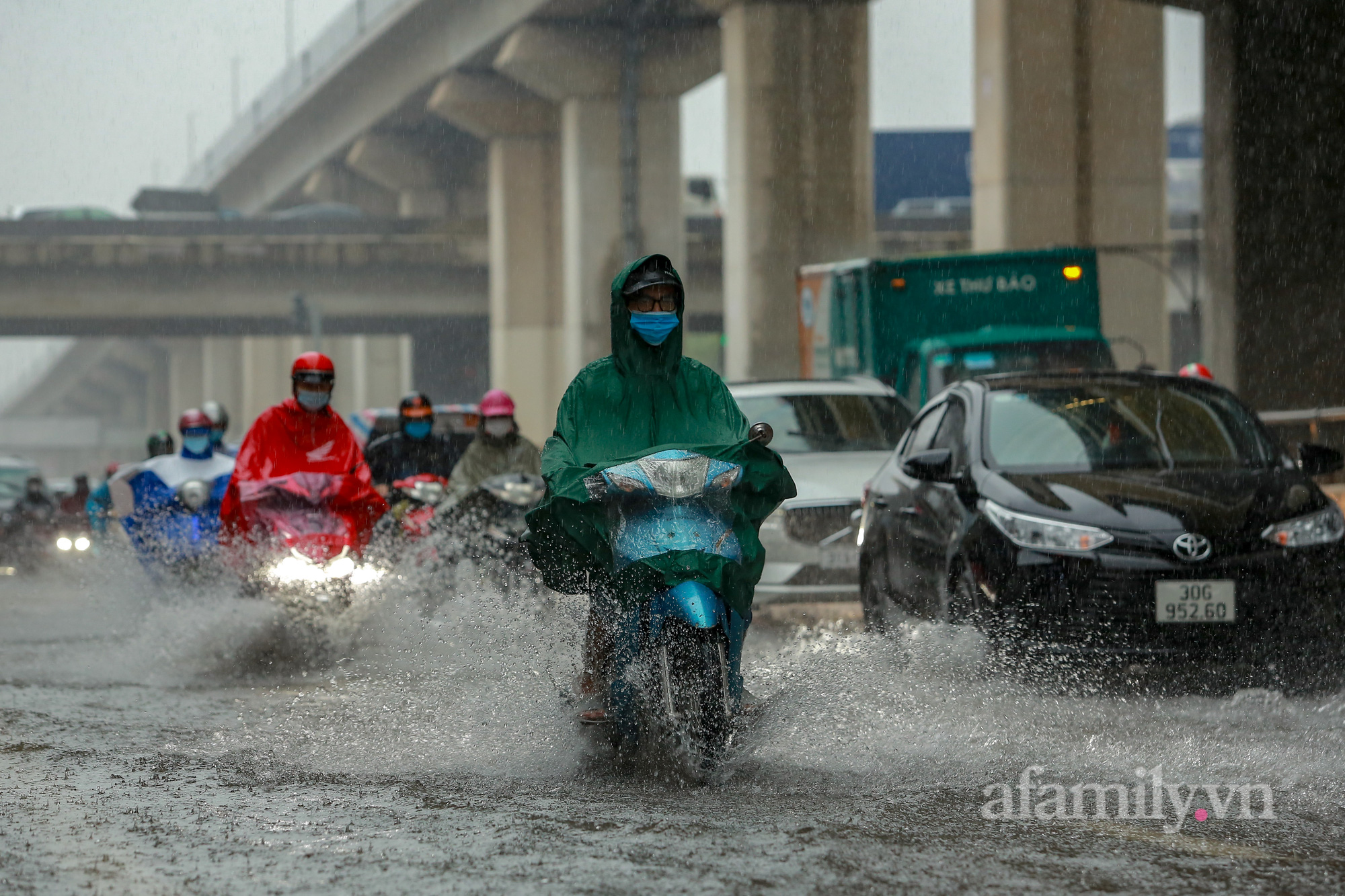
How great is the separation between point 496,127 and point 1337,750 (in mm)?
43921

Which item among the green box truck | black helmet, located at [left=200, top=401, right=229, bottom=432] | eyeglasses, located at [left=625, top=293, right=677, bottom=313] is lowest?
black helmet, located at [left=200, top=401, right=229, bottom=432]

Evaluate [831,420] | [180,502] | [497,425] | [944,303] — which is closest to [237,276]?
[944,303]

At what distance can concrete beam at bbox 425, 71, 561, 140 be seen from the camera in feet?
156

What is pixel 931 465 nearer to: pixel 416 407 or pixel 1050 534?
pixel 1050 534

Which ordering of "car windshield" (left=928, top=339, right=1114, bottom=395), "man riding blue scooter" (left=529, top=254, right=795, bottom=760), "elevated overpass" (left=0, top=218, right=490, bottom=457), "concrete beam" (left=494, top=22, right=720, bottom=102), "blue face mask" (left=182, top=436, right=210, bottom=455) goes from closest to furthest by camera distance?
"man riding blue scooter" (left=529, top=254, right=795, bottom=760) → "blue face mask" (left=182, top=436, right=210, bottom=455) → "car windshield" (left=928, top=339, right=1114, bottom=395) → "concrete beam" (left=494, top=22, right=720, bottom=102) → "elevated overpass" (left=0, top=218, right=490, bottom=457)

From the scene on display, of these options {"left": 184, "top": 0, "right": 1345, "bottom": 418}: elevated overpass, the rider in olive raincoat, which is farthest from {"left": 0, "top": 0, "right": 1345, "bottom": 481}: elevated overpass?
the rider in olive raincoat

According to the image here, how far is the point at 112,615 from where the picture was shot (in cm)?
1458

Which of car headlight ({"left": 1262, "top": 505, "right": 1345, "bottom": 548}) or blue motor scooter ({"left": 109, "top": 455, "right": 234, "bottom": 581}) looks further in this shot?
blue motor scooter ({"left": 109, "top": 455, "right": 234, "bottom": 581})

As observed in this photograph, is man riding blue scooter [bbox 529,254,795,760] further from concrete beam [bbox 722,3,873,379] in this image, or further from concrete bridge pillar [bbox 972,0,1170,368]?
concrete beam [bbox 722,3,873,379]

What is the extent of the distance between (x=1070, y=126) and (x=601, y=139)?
14422 millimetres

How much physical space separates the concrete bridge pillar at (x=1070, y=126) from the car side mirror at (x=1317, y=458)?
23118mm

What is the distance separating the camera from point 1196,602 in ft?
26.8

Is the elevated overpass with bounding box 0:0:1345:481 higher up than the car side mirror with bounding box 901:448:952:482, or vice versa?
the elevated overpass with bounding box 0:0:1345:481

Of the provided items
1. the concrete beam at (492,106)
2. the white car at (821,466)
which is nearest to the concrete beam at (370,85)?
the concrete beam at (492,106)
